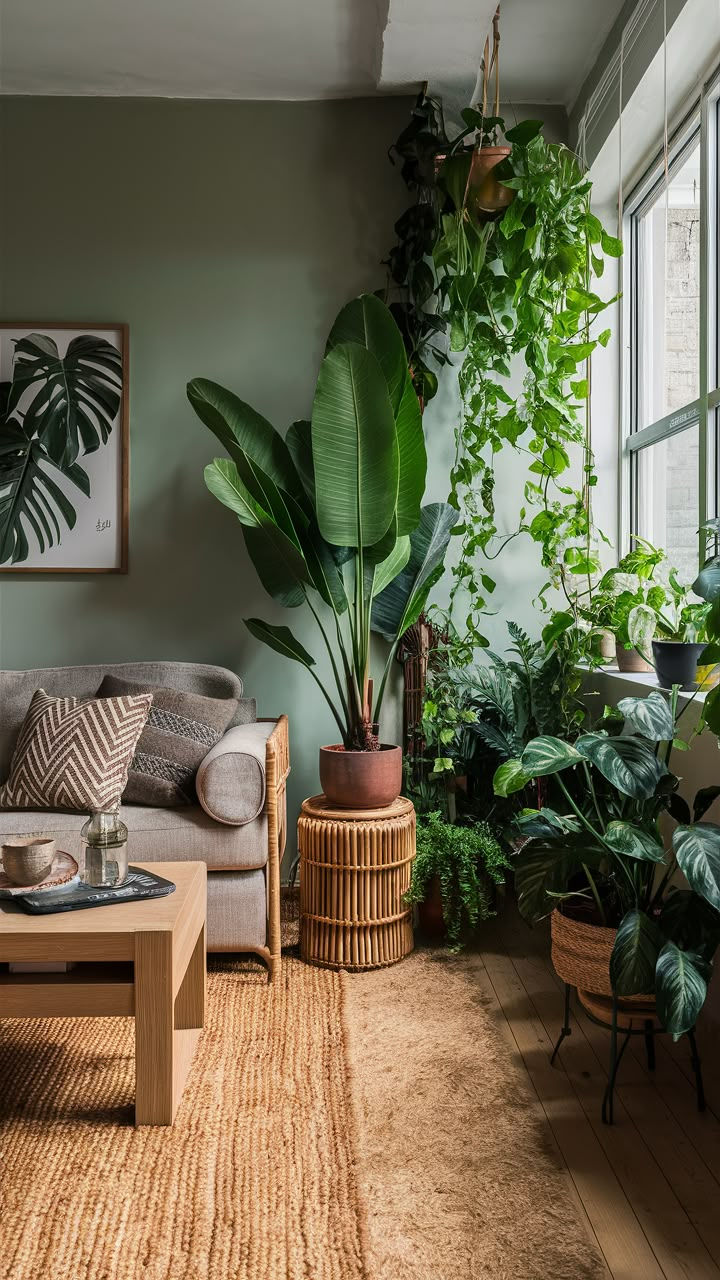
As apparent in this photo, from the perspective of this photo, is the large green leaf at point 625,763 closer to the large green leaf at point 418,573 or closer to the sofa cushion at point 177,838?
the sofa cushion at point 177,838

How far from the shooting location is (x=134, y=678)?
10.2 feet

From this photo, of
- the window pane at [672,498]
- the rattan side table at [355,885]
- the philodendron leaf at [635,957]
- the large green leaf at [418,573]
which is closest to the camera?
the philodendron leaf at [635,957]

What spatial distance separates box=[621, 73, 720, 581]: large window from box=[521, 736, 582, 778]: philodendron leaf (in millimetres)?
956

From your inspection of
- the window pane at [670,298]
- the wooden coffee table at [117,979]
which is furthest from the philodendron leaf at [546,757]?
the window pane at [670,298]

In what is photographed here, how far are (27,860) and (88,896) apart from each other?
145 millimetres

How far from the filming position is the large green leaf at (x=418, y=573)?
2990 millimetres

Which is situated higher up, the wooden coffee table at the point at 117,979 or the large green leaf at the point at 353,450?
the large green leaf at the point at 353,450

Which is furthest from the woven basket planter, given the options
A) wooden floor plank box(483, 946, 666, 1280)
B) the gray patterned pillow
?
the gray patterned pillow

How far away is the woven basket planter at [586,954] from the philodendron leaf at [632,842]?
0.64 feet

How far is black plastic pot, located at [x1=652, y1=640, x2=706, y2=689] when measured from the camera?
7.29 ft

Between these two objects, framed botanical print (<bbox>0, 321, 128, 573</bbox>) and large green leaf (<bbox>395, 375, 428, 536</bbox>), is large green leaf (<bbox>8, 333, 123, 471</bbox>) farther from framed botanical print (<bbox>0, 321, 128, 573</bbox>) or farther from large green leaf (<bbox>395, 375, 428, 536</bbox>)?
large green leaf (<bbox>395, 375, 428, 536</bbox>)

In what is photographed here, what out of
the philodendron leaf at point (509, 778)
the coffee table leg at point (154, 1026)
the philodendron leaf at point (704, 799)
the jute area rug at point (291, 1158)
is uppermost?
the philodendron leaf at point (509, 778)

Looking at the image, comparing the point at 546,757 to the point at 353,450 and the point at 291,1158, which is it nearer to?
the point at 291,1158

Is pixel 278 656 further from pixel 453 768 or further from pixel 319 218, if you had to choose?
pixel 319 218
